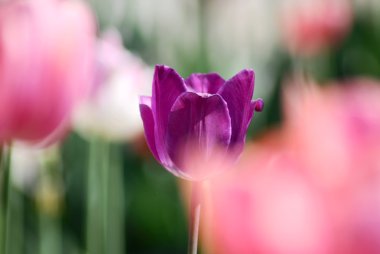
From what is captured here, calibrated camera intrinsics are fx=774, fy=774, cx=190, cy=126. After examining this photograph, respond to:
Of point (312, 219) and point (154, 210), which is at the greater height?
point (312, 219)

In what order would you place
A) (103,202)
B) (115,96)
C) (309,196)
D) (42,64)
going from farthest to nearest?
1. (115,96)
2. (103,202)
3. (42,64)
4. (309,196)

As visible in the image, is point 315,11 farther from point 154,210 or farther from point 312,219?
point 312,219

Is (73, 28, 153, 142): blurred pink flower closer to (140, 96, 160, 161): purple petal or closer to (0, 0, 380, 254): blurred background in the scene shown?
(0, 0, 380, 254): blurred background

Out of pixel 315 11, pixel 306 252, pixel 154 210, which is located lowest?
pixel 154 210

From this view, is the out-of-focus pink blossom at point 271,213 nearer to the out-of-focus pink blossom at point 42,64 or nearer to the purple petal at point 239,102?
the purple petal at point 239,102

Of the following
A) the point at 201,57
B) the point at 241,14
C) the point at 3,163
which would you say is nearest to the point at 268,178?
the point at 3,163

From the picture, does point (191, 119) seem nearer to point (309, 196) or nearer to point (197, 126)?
point (197, 126)

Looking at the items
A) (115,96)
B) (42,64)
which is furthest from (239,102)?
(115,96)
